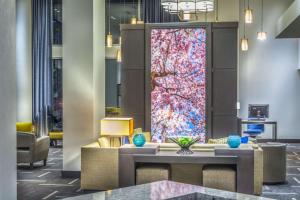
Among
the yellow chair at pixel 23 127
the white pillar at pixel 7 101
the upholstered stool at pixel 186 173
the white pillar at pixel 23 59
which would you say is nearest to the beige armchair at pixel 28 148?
the yellow chair at pixel 23 127

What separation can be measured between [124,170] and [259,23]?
9.65 metres

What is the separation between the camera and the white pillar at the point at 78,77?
8148 millimetres

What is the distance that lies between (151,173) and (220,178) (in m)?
0.93

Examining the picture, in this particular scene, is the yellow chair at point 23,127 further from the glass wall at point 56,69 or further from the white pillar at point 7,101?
the white pillar at point 7,101

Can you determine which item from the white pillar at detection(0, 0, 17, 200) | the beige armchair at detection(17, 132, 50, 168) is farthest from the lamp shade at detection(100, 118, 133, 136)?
the white pillar at detection(0, 0, 17, 200)

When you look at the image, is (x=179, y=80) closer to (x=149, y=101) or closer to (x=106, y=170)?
(x=149, y=101)

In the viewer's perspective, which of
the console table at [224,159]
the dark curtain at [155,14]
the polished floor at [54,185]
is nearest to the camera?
the console table at [224,159]

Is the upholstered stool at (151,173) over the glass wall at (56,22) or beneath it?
beneath

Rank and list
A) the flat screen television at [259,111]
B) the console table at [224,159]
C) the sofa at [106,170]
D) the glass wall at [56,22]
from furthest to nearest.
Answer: the glass wall at [56,22], the flat screen television at [259,111], the sofa at [106,170], the console table at [224,159]

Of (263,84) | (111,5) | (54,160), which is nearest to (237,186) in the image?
(54,160)

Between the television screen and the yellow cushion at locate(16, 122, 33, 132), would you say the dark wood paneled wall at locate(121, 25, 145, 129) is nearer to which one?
the television screen

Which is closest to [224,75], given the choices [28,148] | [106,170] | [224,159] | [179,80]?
[179,80]

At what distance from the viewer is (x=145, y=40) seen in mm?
8953

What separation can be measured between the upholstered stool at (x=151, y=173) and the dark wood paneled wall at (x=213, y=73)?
2.93m
